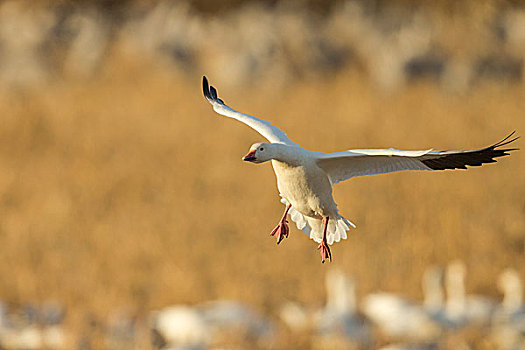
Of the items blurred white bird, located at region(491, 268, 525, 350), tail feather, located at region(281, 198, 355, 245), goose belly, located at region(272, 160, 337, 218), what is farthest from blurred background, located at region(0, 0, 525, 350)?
goose belly, located at region(272, 160, 337, 218)

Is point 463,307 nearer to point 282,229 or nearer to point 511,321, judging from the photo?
point 511,321

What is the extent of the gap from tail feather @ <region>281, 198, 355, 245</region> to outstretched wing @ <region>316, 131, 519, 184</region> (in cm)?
6

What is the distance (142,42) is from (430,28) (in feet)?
11.3

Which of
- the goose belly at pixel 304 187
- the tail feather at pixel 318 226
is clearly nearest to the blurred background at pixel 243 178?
the tail feather at pixel 318 226

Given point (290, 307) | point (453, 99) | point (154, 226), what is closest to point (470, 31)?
point (453, 99)

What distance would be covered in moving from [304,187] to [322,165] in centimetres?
5

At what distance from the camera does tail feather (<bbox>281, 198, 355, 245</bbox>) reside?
917 mm

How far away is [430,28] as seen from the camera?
9156mm

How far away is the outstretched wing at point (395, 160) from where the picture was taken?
80cm

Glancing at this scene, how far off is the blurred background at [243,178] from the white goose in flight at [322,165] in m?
2.28

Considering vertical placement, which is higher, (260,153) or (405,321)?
(405,321)

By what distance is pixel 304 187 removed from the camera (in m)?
0.79

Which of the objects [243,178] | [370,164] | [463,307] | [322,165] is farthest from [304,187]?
[243,178]

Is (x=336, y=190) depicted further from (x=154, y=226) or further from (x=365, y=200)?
(x=154, y=226)
